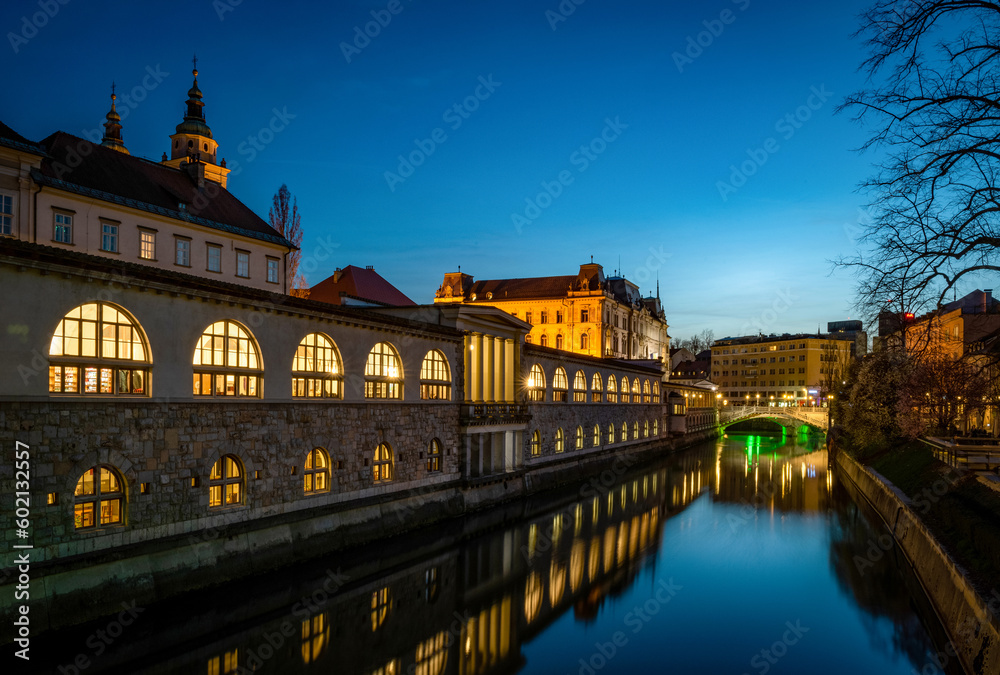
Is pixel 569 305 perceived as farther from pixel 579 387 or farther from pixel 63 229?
pixel 63 229

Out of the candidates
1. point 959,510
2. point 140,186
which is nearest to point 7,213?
point 140,186

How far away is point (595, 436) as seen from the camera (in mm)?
50594

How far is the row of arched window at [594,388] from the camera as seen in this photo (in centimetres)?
4156

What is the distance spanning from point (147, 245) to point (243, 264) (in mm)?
6073

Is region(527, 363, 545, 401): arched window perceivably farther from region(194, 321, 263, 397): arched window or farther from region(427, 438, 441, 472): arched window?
region(194, 321, 263, 397): arched window

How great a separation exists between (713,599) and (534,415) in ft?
63.2

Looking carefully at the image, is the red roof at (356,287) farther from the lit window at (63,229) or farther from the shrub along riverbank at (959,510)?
the shrub along riverbank at (959,510)

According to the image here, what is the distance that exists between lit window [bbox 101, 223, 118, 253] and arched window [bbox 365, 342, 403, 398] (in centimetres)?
1389

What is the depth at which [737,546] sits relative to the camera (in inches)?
1150

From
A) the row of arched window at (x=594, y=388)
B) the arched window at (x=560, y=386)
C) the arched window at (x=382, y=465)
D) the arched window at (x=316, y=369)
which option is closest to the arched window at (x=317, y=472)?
the arched window at (x=316, y=369)

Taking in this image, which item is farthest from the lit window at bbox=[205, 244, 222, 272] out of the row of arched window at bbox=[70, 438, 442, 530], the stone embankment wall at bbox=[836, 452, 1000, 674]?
the stone embankment wall at bbox=[836, 452, 1000, 674]

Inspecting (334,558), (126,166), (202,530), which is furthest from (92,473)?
(126,166)

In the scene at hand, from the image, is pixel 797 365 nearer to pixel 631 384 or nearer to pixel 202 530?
pixel 631 384

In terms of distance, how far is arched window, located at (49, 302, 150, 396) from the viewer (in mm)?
16578
